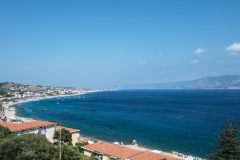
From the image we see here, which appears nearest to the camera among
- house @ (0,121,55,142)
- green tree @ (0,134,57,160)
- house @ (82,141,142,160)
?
green tree @ (0,134,57,160)

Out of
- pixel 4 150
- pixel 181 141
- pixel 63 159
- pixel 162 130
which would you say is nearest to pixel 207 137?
pixel 181 141

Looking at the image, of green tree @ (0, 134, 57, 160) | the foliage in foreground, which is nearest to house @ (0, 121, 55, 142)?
the foliage in foreground

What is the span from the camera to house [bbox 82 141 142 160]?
2448cm

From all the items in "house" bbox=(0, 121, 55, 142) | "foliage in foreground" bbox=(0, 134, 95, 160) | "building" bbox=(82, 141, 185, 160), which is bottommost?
"building" bbox=(82, 141, 185, 160)

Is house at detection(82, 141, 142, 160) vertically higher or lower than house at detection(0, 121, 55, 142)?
lower

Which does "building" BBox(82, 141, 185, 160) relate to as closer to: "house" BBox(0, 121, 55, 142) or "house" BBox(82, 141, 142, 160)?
"house" BBox(82, 141, 142, 160)

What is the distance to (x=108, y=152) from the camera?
2564 centimetres

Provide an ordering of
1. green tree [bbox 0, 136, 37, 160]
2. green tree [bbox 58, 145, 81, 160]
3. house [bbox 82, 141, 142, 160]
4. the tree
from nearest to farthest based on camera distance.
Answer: green tree [bbox 0, 136, 37, 160]
green tree [bbox 58, 145, 81, 160]
the tree
house [bbox 82, 141, 142, 160]

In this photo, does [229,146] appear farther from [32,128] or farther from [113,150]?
[32,128]

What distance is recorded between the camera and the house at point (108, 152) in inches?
964

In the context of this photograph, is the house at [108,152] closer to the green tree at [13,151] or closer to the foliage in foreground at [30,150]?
the foliage in foreground at [30,150]

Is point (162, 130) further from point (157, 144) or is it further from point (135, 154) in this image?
point (135, 154)

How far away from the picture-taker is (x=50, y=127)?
33969mm

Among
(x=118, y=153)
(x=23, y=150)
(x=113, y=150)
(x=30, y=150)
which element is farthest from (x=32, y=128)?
(x=23, y=150)
